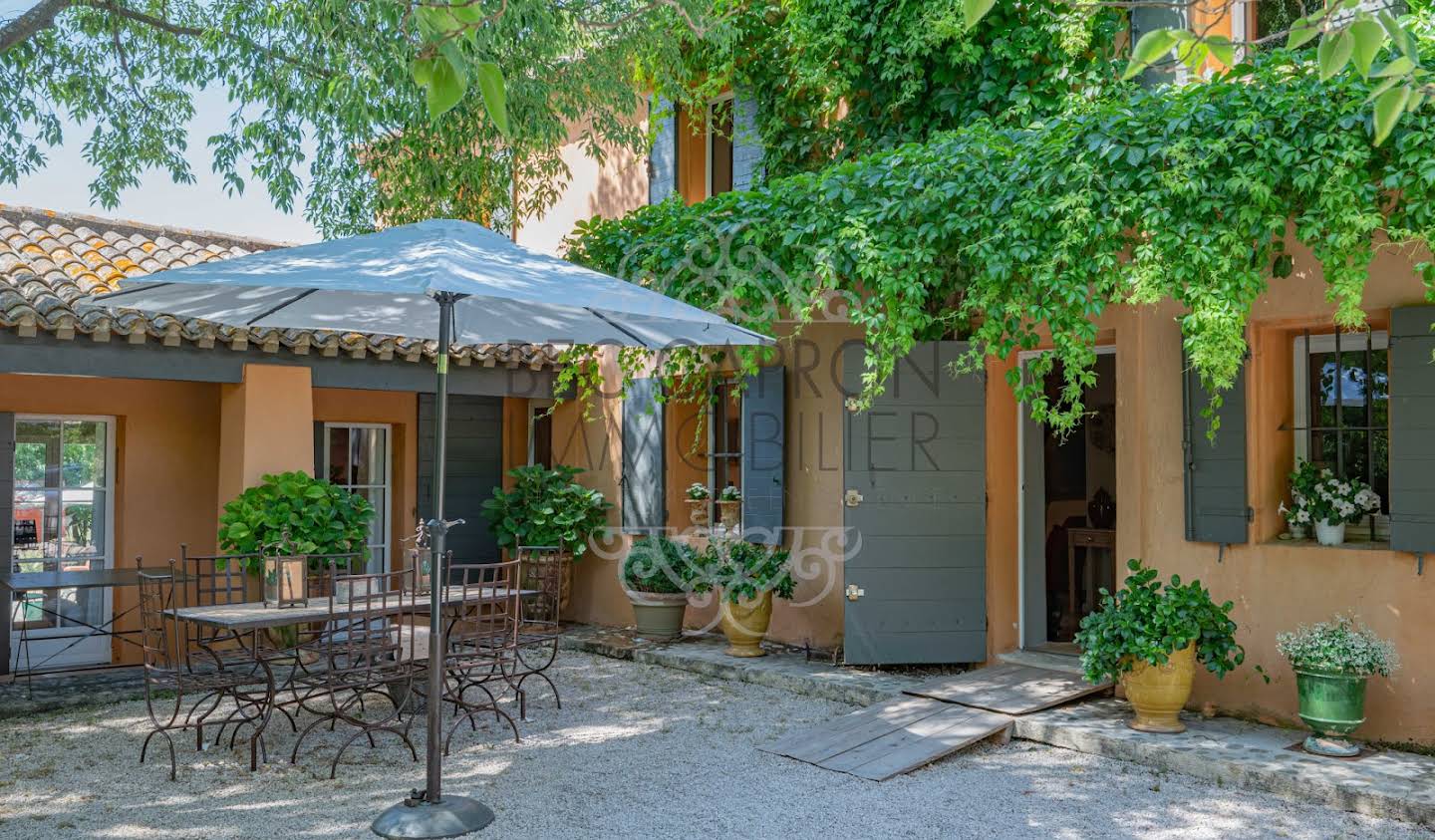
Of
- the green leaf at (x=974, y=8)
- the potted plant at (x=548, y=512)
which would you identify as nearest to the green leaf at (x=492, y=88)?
the green leaf at (x=974, y=8)

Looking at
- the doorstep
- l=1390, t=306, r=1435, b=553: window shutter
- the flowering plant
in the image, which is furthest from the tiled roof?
l=1390, t=306, r=1435, b=553: window shutter

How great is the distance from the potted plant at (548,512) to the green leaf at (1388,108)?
8467 millimetres

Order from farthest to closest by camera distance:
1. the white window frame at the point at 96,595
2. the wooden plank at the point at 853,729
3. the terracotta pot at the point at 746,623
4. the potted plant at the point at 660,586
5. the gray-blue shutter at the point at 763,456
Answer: the potted plant at the point at 660,586 < the gray-blue shutter at the point at 763,456 < the white window frame at the point at 96,595 < the terracotta pot at the point at 746,623 < the wooden plank at the point at 853,729

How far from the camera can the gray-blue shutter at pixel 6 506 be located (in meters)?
8.24

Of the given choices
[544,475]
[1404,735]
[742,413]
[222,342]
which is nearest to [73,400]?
[222,342]

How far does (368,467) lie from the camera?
11008 millimetres

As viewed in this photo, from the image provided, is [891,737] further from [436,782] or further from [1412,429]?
[1412,429]

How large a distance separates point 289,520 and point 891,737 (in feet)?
15.6

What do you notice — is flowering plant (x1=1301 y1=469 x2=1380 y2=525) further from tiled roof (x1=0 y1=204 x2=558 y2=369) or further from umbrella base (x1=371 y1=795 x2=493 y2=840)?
tiled roof (x1=0 y1=204 x2=558 y2=369)

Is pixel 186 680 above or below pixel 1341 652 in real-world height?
below

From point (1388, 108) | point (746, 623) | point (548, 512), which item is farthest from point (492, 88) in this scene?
point (548, 512)

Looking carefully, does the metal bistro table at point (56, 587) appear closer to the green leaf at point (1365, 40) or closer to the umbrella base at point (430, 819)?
the umbrella base at point (430, 819)

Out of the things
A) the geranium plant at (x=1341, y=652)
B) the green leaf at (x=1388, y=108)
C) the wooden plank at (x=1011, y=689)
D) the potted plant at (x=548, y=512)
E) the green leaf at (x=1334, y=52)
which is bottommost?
Result: the wooden plank at (x=1011, y=689)

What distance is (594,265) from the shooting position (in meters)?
8.63
